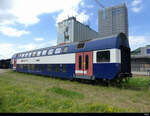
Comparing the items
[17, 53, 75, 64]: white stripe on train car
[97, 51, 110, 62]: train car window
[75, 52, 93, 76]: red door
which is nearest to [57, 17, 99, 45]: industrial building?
[17, 53, 75, 64]: white stripe on train car

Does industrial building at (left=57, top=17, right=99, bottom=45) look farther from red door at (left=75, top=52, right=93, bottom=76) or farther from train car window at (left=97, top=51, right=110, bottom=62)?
train car window at (left=97, top=51, right=110, bottom=62)

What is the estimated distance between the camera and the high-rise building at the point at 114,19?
45.8 m

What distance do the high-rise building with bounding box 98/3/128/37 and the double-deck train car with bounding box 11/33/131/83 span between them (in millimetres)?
37949

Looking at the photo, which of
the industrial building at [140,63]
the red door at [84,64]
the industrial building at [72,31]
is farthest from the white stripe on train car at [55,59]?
the industrial building at [72,31]

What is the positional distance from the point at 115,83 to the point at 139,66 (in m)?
17.4

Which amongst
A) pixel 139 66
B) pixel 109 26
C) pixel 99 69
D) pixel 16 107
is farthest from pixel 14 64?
pixel 109 26

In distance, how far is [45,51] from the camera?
46.8 feet

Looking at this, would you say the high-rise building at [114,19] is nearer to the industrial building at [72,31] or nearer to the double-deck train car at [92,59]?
the industrial building at [72,31]

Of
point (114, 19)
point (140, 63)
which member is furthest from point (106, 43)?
point (114, 19)

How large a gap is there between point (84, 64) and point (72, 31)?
149 feet

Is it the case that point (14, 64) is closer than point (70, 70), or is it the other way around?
point (70, 70)

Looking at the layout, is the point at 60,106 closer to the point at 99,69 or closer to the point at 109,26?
the point at 99,69

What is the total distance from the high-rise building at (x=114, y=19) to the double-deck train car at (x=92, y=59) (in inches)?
1494

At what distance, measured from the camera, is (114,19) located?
48188 millimetres
